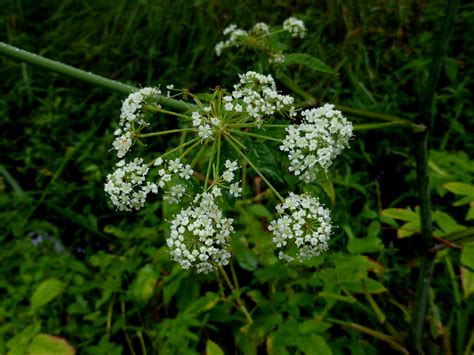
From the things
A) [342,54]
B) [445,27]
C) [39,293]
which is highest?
[445,27]

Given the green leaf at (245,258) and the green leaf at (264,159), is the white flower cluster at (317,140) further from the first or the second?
the green leaf at (245,258)

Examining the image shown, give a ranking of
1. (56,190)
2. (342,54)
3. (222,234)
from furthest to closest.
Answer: (342,54)
(56,190)
(222,234)

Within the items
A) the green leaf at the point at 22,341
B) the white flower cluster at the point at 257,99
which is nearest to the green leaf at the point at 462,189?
the white flower cluster at the point at 257,99

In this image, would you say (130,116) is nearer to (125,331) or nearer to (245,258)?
(245,258)

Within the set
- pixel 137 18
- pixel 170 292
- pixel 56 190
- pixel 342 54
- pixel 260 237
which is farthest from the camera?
pixel 137 18

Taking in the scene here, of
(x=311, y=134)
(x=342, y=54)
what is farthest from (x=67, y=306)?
(x=342, y=54)

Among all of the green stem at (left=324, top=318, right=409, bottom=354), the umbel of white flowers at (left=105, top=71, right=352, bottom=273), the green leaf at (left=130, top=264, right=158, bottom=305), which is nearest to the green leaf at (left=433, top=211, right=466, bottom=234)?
the green stem at (left=324, top=318, right=409, bottom=354)

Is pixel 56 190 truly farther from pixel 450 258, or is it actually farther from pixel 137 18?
pixel 450 258
